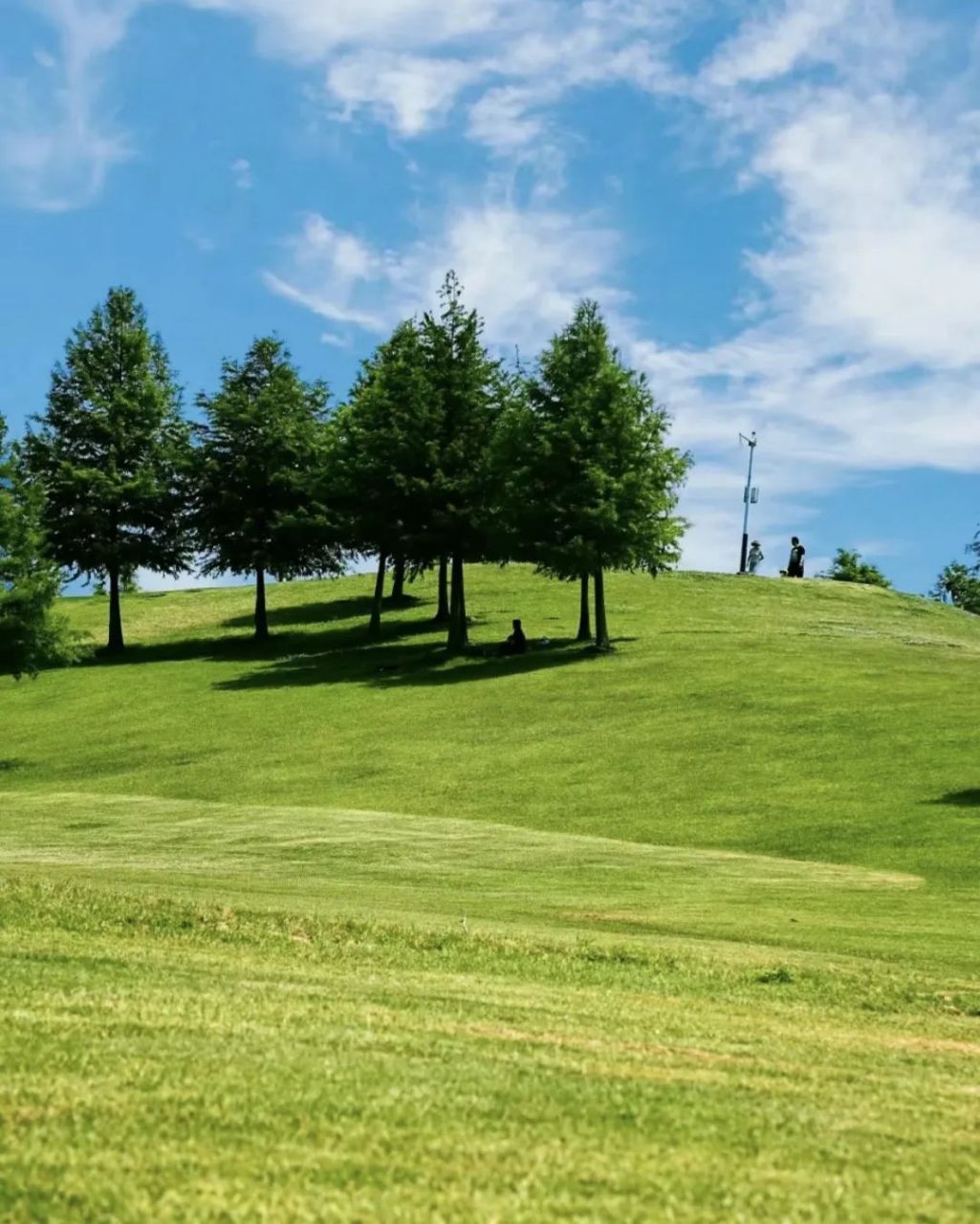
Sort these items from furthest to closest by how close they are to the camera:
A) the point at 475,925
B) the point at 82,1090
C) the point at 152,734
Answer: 1. the point at 152,734
2. the point at 475,925
3. the point at 82,1090

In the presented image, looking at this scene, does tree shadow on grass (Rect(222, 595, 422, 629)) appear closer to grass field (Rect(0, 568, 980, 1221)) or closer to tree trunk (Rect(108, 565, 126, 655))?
tree trunk (Rect(108, 565, 126, 655))

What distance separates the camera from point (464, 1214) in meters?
5.79

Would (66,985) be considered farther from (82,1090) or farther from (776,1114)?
(776,1114)

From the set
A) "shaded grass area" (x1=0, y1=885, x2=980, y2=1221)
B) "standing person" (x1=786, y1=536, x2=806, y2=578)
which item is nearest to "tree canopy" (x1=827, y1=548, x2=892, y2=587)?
"standing person" (x1=786, y1=536, x2=806, y2=578)

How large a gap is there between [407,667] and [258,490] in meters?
17.6

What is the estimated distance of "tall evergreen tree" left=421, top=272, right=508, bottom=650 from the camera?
6562cm

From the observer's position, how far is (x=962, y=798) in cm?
3353

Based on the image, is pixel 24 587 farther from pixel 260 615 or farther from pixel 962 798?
pixel 962 798

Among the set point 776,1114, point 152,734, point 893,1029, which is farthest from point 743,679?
point 776,1114

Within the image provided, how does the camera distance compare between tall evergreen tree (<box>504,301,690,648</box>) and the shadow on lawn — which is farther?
the shadow on lawn

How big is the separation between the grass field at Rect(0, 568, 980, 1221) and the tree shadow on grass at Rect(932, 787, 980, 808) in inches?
4.9

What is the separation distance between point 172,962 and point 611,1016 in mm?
4006

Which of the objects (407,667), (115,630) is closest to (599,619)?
(407,667)

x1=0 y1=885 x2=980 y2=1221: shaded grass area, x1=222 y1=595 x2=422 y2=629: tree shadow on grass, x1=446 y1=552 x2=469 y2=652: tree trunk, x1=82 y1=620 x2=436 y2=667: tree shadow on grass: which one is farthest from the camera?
x1=222 y1=595 x2=422 y2=629: tree shadow on grass
